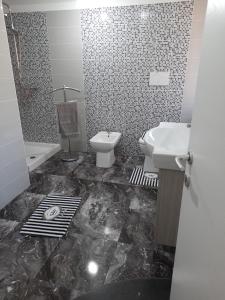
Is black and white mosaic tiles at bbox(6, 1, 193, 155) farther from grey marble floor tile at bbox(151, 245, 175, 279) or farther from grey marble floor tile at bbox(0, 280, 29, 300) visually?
grey marble floor tile at bbox(0, 280, 29, 300)

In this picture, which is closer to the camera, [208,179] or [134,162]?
[208,179]

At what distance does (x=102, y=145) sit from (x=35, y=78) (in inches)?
66.6

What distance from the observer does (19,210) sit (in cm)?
218

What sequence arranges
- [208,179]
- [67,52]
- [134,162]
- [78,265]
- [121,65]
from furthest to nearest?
[134,162], [67,52], [121,65], [78,265], [208,179]

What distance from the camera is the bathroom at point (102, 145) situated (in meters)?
1.37

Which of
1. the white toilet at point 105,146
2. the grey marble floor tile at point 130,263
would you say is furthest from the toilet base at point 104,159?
the grey marble floor tile at point 130,263

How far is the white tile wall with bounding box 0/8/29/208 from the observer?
6.61 feet

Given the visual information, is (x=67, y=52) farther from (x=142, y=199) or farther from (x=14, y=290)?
(x=14, y=290)

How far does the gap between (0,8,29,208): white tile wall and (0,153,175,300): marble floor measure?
7.0 inches

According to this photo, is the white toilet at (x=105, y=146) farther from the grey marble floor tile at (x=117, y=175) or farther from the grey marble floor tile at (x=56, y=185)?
the grey marble floor tile at (x=56, y=185)

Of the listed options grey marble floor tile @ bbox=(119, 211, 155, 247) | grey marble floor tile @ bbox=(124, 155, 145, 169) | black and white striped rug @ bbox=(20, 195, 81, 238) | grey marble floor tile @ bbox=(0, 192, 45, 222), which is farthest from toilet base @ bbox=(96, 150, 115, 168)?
grey marble floor tile @ bbox=(119, 211, 155, 247)

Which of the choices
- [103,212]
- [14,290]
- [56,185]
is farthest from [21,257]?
[56,185]

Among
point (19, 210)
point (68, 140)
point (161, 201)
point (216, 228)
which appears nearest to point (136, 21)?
point (68, 140)

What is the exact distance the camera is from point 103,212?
2158 millimetres
